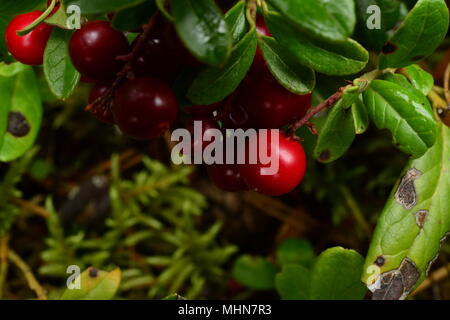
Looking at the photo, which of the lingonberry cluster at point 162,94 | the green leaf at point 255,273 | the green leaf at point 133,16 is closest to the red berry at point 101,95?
the lingonberry cluster at point 162,94

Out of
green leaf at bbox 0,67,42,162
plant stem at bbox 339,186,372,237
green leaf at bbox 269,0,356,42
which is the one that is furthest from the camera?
plant stem at bbox 339,186,372,237

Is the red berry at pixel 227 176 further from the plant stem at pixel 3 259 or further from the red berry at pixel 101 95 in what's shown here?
the plant stem at pixel 3 259

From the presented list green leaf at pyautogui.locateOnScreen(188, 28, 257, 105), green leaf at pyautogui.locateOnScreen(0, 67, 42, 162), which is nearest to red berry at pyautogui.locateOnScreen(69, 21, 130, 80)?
green leaf at pyautogui.locateOnScreen(188, 28, 257, 105)

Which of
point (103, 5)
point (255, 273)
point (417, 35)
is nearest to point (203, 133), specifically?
point (103, 5)

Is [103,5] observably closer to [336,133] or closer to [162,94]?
[162,94]

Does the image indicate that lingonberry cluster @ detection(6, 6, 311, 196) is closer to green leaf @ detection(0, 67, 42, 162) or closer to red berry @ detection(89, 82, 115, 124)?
red berry @ detection(89, 82, 115, 124)

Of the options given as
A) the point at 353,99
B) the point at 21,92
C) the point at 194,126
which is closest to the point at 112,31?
the point at 194,126

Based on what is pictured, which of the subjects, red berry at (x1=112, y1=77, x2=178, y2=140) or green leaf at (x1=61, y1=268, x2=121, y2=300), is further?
green leaf at (x1=61, y1=268, x2=121, y2=300)
